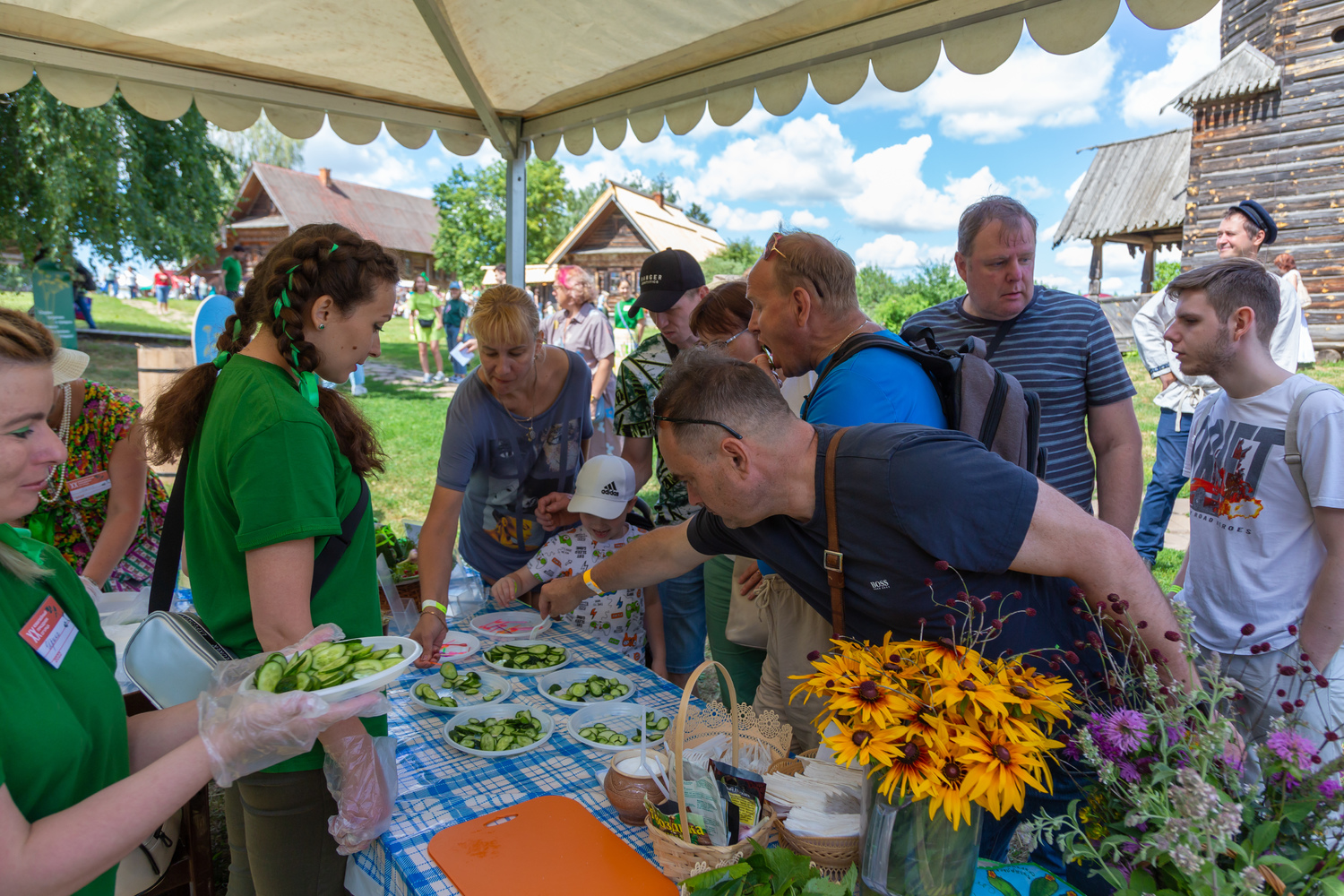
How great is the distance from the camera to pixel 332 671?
1.16 metres

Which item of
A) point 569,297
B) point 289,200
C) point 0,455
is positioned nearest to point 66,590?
point 0,455

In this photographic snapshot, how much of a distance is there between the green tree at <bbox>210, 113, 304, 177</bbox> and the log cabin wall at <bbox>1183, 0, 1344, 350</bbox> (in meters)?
35.4

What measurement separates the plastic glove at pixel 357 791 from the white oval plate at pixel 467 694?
1.61 ft

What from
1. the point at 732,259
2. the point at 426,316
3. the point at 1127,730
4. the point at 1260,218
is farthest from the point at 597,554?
the point at 732,259

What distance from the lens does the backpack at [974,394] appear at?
68.2 inches

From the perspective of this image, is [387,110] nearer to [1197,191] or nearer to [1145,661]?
[1145,661]

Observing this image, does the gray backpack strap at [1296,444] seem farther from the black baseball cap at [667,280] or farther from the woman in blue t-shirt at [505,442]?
the woman in blue t-shirt at [505,442]

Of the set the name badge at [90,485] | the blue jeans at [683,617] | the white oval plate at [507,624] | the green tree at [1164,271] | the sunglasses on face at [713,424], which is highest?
the green tree at [1164,271]

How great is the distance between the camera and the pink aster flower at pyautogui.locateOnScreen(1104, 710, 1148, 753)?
92 cm

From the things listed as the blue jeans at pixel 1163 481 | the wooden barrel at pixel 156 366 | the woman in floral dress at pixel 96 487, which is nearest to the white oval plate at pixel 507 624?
the woman in floral dress at pixel 96 487

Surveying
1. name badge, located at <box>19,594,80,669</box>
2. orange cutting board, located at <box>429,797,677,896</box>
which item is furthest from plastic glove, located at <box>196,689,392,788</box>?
orange cutting board, located at <box>429,797,677,896</box>

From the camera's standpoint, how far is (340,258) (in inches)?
58.8

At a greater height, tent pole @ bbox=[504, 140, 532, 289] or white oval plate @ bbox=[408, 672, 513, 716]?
tent pole @ bbox=[504, 140, 532, 289]

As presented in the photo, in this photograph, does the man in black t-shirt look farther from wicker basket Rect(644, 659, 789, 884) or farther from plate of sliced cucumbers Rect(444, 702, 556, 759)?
plate of sliced cucumbers Rect(444, 702, 556, 759)
